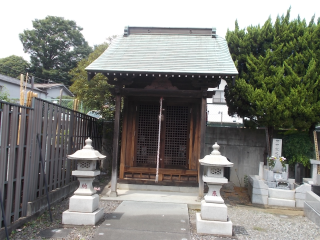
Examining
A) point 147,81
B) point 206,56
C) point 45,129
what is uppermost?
point 206,56

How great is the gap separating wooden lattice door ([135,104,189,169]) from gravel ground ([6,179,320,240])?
2.15 m

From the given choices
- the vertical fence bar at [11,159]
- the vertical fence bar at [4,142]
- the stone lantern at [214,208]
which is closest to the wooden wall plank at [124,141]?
the stone lantern at [214,208]

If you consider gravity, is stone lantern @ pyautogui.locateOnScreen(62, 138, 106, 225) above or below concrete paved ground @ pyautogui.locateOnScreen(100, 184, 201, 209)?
above

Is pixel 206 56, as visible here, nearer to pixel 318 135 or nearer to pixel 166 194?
pixel 166 194

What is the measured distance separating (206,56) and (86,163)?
16.5ft

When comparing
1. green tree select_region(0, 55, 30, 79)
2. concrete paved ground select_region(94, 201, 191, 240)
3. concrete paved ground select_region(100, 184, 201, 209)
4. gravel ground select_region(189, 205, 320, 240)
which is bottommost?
gravel ground select_region(189, 205, 320, 240)

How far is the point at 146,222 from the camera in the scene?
535 centimetres

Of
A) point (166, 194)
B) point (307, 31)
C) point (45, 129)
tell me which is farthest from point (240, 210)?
point (307, 31)

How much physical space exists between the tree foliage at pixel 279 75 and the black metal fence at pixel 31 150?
5801 millimetres

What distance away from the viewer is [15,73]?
36.4 m

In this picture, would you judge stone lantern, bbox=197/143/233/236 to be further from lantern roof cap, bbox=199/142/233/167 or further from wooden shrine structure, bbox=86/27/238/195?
wooden shrine structure, bbox=86/27/238/195

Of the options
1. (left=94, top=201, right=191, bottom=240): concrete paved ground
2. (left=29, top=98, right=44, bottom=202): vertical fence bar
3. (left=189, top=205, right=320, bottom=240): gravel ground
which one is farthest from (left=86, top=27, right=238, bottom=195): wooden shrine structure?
(left=29, top=98, right=44, bottom=202): vertical fence bar

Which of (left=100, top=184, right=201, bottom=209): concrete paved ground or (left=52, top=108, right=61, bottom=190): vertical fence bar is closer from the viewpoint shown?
(left=52, top=108, right=61, bottom=190): vertical fence bar

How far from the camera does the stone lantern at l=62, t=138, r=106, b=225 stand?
16.4 ft
